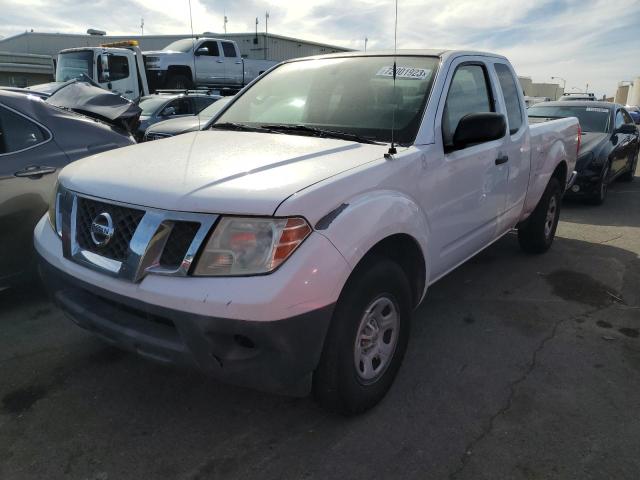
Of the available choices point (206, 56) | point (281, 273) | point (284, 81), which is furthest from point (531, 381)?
point (206, 56)

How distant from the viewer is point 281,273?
1942mm

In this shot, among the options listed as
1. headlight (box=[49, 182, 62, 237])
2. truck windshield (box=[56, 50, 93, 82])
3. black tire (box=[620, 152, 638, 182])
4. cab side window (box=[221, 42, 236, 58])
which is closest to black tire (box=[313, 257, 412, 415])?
headlight (box=[49, 182, 62, 237])

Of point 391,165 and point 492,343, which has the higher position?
point 391,165

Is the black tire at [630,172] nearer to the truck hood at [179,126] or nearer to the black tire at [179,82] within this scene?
the truck hood at [179,126]

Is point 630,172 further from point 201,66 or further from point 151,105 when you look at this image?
point 201,66

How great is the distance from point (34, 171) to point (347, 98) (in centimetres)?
222

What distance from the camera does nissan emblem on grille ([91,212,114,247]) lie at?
2215 millimetres

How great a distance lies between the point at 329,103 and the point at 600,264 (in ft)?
11.1

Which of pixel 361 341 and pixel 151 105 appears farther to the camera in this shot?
pixel 151 105

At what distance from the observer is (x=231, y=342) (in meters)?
1.99

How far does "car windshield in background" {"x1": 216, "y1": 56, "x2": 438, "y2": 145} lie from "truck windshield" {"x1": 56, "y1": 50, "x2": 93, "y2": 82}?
12731mm

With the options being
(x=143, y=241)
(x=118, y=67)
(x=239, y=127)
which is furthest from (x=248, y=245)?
(x=118, y=67)

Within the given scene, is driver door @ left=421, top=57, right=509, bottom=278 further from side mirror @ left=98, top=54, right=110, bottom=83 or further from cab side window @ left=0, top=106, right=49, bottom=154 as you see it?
side mirror @ left=98, top=54, right=110, bottom=83

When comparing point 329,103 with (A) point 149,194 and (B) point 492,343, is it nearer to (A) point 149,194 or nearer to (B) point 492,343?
(A) point 149,194
